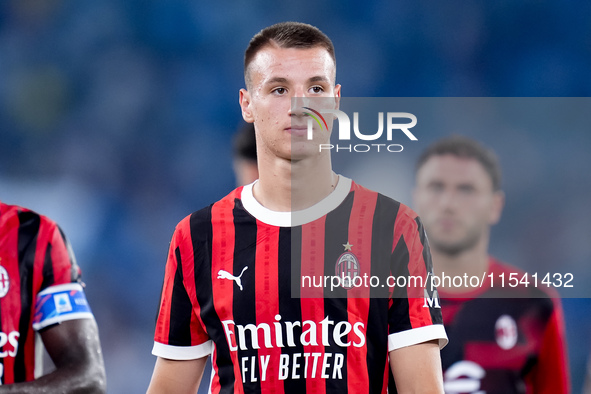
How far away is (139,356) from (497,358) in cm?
230

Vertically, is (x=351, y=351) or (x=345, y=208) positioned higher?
(x=345, y=208)

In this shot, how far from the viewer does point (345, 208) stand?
2.51 metres

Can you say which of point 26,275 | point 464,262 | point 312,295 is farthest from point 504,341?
point 26,275

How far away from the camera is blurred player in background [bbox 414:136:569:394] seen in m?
3.38

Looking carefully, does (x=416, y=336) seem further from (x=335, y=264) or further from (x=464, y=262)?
(x=464, y=262)

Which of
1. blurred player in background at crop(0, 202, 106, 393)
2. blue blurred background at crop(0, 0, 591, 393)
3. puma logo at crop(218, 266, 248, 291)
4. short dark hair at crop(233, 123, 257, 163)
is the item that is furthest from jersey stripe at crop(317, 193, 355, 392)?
blue blurred background at crop(0, 0, 591, 393)

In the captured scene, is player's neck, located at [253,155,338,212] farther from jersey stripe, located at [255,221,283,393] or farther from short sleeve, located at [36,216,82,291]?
short sleeve, located at [36,216,82,291]

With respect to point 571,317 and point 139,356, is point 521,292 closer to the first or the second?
point 571,317

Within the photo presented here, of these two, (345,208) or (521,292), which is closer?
(345,208)

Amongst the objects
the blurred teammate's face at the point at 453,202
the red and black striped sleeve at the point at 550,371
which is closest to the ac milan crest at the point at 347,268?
the blurred teammate's face at the point at 453,202

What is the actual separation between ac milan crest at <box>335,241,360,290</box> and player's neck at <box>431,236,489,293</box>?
3.19 ft

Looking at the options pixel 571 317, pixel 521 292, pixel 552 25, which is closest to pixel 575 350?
pixel 571 317

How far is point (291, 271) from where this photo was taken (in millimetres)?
2430

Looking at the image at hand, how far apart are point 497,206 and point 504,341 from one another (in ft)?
2.08
